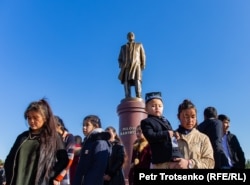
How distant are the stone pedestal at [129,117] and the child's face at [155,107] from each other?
5750 mm

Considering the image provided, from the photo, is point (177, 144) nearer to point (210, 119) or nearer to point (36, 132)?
point (36, 132)

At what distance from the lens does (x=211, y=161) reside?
3.53 meters

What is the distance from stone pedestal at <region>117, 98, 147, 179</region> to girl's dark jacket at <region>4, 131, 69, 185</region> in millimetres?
5864

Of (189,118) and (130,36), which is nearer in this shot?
(189,118)

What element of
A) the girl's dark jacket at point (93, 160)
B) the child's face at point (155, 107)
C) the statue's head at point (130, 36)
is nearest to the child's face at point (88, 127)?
the girl's dark jacket at point (93, 160)

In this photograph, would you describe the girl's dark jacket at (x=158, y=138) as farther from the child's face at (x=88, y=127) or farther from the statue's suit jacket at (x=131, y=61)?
the statue's suit jacket at (x=131, y=61)

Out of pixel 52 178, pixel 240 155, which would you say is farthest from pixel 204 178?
pixel 240 155

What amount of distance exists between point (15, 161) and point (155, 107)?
1.27 metres

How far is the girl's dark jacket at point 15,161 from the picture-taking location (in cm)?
337

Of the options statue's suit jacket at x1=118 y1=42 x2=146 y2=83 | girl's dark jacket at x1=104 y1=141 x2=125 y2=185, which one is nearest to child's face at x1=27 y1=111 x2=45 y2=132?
girl's dark jacket at x1=104 y1=141 x2=125 y2=185

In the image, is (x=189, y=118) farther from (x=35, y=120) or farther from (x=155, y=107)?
(x=35, y=120)

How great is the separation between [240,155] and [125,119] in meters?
5.07

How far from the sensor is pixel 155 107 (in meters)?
3.69

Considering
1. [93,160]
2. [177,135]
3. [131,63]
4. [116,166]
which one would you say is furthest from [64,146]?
[131,63]
